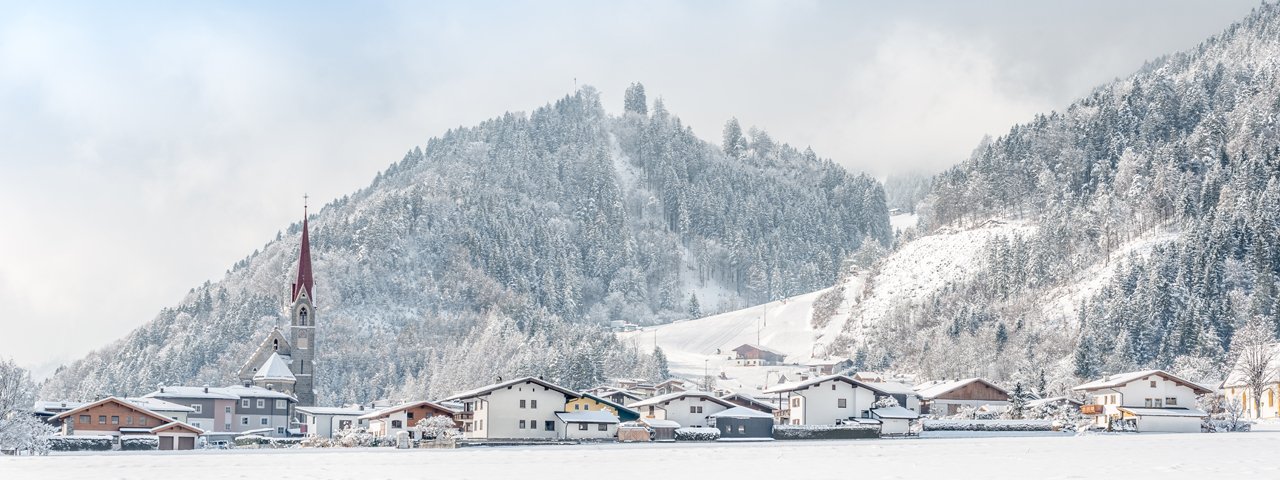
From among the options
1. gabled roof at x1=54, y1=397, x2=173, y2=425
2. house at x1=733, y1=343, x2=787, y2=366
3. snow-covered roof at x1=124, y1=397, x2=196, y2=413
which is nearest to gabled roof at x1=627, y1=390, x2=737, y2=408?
gabled roof at x1=54, y1=397, x2=173, y2=425

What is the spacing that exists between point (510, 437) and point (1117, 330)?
7500cm

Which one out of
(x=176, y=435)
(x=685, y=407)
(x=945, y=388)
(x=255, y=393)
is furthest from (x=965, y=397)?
(x=176, y=435)

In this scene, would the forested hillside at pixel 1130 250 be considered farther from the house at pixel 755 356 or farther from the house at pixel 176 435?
the house at pixel 176 435

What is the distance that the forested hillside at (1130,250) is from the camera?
130 metres

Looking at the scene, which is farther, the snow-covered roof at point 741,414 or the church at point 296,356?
the church at point 296,356

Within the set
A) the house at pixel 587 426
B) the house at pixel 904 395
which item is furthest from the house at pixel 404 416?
the house at pixel 904 395

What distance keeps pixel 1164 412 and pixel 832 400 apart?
2287cm

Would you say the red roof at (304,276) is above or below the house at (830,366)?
above

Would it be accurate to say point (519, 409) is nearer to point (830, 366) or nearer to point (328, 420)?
point (328, 420)

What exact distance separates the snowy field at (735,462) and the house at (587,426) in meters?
15.5

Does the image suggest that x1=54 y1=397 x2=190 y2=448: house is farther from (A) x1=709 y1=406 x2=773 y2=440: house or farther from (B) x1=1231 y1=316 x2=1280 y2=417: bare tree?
(B) x1=1231 y1=316 x2=1280 y2=417: bare tree

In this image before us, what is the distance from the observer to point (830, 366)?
171 meters

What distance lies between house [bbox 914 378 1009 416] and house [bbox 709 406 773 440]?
93.8ft

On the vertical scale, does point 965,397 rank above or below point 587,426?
above
